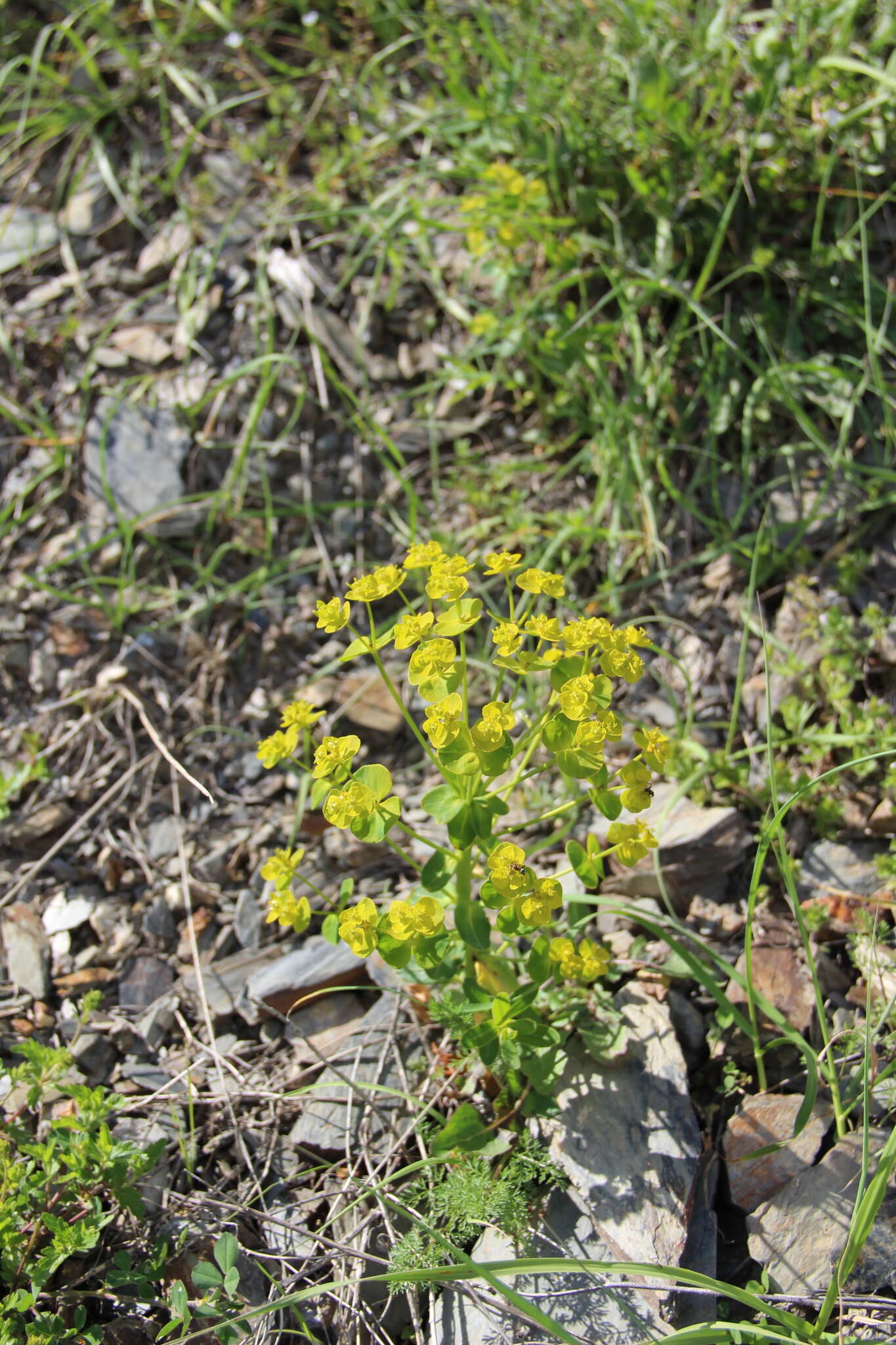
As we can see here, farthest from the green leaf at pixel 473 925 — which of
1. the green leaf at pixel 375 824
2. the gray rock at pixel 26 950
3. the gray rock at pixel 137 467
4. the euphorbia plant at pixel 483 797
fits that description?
the gray rock at pixel 137 467

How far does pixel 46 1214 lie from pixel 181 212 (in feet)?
10.8

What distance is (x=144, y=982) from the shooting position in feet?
7.70

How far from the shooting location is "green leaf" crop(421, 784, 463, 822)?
1659mm

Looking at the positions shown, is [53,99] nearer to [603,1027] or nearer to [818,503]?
[818,503]

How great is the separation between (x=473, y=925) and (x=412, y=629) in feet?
1.82

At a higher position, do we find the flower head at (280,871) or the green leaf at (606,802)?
the green leaf at (606,802)

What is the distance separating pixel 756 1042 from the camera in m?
1.85

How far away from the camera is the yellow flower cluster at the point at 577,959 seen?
Result: 1726 millimetres

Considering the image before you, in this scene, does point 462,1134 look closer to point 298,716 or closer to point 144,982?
point 298,716

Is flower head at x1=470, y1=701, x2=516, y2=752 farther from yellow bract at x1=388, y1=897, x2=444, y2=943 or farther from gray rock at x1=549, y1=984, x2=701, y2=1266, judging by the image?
gray rock at x1=549, y1=984, x2=701, y2=1266

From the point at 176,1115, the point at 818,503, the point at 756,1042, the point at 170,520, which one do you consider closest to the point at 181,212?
the point at 170,520

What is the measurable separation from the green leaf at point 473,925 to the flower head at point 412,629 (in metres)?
0.50

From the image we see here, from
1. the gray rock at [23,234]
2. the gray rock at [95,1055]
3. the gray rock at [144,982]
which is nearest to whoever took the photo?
the gray rock at [95,1055]

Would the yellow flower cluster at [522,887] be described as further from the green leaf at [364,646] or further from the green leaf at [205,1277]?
the green leaf at [205,1277]
